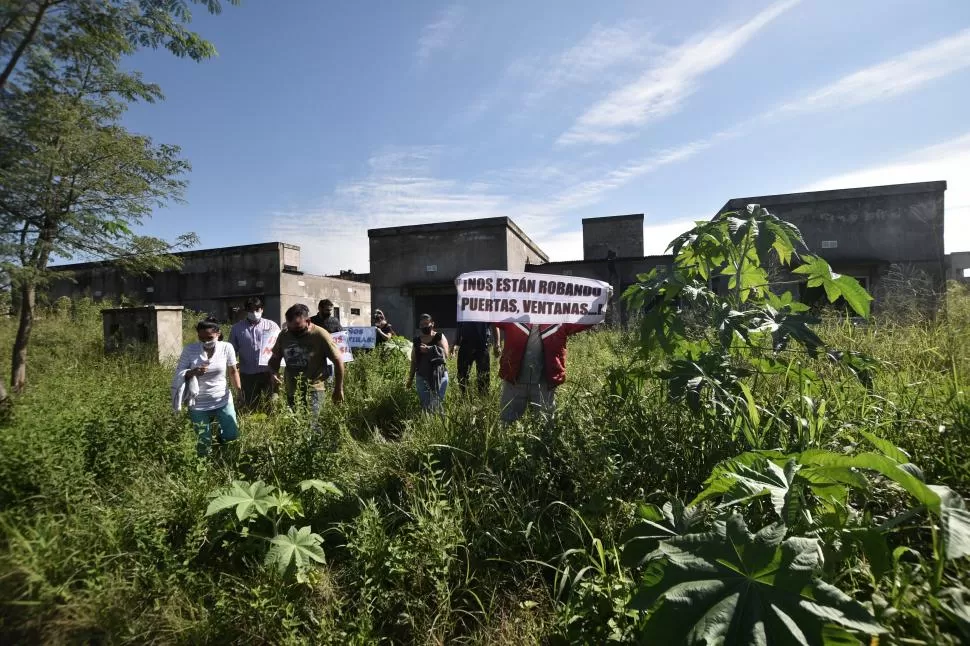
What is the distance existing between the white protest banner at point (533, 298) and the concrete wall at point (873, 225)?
11494 mm

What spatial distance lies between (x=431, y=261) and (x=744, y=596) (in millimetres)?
15158

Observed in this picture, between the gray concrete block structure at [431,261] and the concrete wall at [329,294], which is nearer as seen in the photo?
the gray concrete block structure at [431,261]

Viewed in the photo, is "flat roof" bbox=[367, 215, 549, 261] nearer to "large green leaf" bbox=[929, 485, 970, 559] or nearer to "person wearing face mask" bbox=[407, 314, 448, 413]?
"person wearing face mask" bbox=[407, 314, 448, 413]

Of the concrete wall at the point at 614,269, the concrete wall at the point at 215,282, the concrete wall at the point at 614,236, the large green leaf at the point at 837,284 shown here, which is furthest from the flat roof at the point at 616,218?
the large green leaf at the point at 837,284

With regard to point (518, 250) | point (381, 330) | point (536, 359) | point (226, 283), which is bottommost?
point (536, 359)

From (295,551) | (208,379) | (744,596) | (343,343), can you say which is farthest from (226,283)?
(744,596)

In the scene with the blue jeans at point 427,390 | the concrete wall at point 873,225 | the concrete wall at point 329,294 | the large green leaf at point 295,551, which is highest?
the concrete wall at point 873,225

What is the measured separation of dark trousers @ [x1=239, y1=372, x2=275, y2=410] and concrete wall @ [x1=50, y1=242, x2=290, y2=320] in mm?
14258

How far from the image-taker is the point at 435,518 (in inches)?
90.9

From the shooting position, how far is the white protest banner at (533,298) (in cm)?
396

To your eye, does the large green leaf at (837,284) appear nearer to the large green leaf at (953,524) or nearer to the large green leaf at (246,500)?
the large green leaf at (953,524)

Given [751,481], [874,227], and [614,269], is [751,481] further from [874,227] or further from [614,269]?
[874,227]

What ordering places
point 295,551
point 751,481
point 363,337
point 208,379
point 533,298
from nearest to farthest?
1. point 751,481
2. point 295,551
3. point 533,298
4. point 208,379
5. point 363,337

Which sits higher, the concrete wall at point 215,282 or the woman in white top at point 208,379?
the concrete wall at point 215,282
